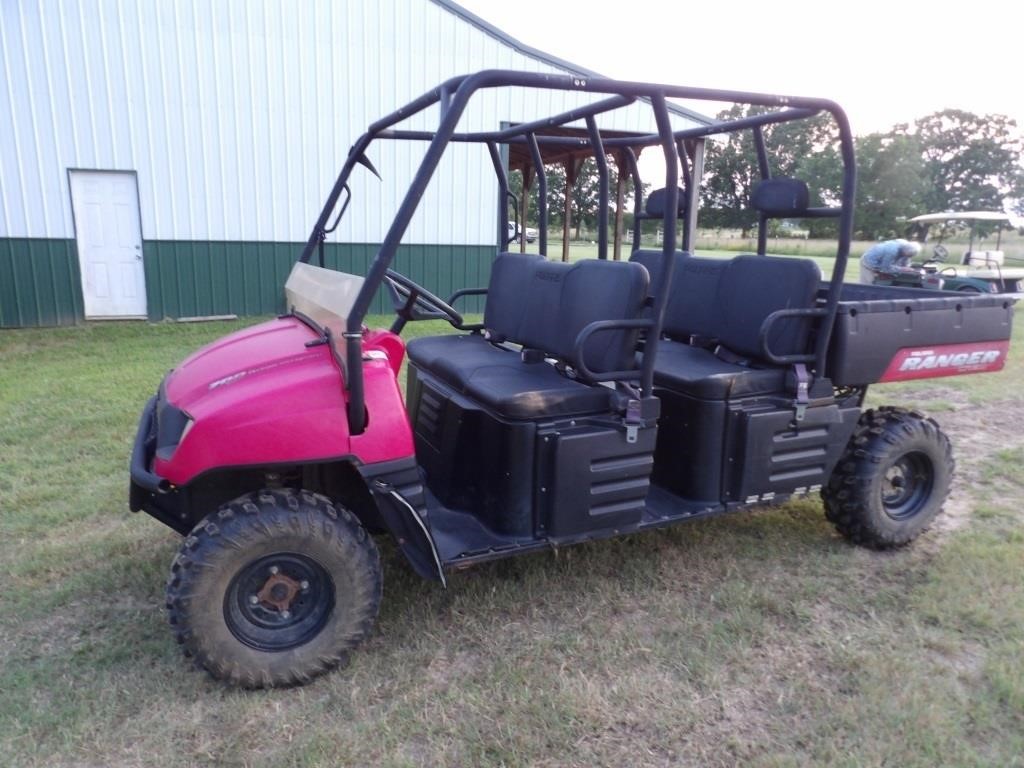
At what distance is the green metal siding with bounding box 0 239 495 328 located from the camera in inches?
347

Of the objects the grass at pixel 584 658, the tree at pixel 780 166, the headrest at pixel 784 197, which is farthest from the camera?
the tree at pixel 780 166

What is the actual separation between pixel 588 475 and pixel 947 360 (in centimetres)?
182

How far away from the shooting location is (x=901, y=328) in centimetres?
325

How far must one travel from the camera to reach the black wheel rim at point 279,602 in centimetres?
244

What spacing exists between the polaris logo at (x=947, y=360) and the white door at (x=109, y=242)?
28.1 feet

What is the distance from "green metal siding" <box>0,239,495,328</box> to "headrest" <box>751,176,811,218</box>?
298 inches

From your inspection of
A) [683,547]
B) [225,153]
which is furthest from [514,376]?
[225,153]

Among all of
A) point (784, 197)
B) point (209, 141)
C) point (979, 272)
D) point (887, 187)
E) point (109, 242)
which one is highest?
point (887, 187)

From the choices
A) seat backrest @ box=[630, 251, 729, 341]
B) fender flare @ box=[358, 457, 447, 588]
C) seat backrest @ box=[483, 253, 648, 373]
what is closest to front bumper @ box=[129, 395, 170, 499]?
fender flare @ box=[358, 457, 447, 588]

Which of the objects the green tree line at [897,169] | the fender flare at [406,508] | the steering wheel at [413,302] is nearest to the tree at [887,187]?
the green tree line at [897,169]

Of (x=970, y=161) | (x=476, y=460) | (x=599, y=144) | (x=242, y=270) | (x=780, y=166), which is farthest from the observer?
(x=970, y=161)

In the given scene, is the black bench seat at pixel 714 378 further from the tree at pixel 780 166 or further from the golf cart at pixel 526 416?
the tree at pixel 780 166

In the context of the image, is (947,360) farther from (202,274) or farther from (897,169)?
(897,169)

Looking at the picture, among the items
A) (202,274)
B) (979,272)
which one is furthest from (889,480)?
(979,272)
